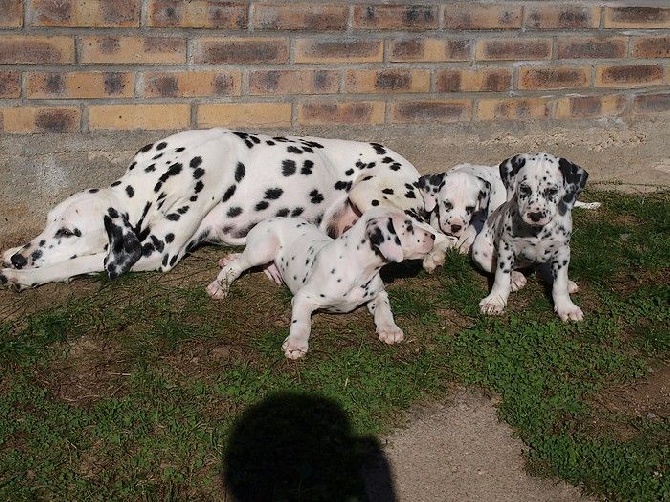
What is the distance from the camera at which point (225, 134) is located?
7051mm

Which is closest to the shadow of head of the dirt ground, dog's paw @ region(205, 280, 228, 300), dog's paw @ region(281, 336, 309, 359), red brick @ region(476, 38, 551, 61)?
the dirt ground

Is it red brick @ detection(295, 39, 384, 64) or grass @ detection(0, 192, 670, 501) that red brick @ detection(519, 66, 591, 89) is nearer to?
red brick @ detection(295, 39, 384, 64)

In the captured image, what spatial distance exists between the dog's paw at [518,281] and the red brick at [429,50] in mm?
1925

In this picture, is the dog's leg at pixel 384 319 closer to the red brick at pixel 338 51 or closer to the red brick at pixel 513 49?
the red brick at pixel 338 51

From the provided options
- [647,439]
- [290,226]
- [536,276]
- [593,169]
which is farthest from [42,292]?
[593,169]

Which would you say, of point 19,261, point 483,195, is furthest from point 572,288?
point 19,261

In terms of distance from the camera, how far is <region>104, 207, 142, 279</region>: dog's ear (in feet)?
21.0

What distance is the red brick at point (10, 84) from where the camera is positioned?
22.0 ft

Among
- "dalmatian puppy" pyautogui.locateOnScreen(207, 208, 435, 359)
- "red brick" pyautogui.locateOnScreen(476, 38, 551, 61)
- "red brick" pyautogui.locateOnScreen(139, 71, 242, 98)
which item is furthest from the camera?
Result: "red brick" pyautogui.locateOnScreen(476, 38, 551, 61)

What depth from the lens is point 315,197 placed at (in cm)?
727

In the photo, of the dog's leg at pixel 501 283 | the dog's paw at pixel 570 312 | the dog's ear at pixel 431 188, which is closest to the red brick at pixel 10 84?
the dog's ear at pixel 431 188

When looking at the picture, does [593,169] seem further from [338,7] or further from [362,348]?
[362,348]

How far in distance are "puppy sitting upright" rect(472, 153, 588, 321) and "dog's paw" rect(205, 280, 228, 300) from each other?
1.70 metres

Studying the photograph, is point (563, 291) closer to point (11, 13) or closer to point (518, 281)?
point (518, 281)
